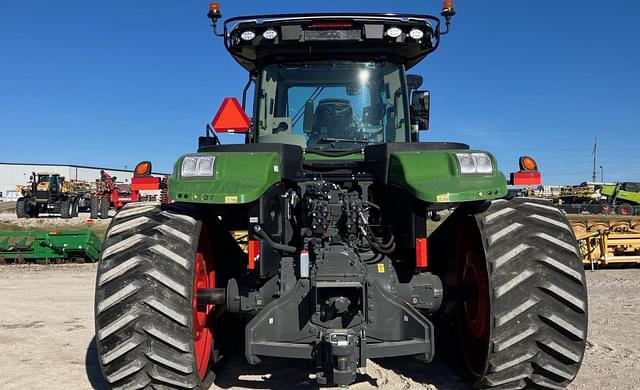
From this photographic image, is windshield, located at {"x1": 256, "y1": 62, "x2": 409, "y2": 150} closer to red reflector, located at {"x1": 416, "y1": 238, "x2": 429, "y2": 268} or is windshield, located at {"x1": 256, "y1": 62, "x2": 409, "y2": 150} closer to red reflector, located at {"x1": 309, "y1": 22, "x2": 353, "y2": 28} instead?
red reflector, located at {"x1": 309, "y1": 22, "x2": 353, "y2": 28}

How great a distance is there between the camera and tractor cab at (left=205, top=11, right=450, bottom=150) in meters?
4.81

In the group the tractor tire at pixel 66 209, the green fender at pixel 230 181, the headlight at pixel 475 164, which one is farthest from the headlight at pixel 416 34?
the tractor tire at pixel 66 209

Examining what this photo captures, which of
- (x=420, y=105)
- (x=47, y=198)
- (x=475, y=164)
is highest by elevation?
(x=420, y=105)

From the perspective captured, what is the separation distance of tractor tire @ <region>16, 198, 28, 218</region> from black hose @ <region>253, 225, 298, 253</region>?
33126 mm

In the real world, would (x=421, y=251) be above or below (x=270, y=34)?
below

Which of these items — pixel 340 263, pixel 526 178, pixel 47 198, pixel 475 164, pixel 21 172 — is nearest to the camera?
pixel 475 164

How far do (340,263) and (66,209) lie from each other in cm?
3277

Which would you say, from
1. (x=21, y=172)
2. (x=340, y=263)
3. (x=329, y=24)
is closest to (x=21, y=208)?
(x=329, y=24)

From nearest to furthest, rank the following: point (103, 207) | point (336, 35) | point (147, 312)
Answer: point (147, 312), point (336, 35), point (103, 207)

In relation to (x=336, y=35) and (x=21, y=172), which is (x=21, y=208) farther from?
(x=21, y=172)

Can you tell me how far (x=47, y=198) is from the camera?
32688 mm

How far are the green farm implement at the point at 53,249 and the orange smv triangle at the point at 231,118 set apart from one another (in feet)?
31.9

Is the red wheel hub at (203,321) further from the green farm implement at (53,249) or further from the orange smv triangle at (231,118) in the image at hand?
the green farm implement at (53,249)

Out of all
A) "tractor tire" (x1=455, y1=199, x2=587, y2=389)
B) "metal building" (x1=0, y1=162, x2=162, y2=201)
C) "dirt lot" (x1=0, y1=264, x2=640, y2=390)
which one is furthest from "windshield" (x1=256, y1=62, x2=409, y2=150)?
"metal building" (x1=0, y1=162, x2=162, y2=201)
